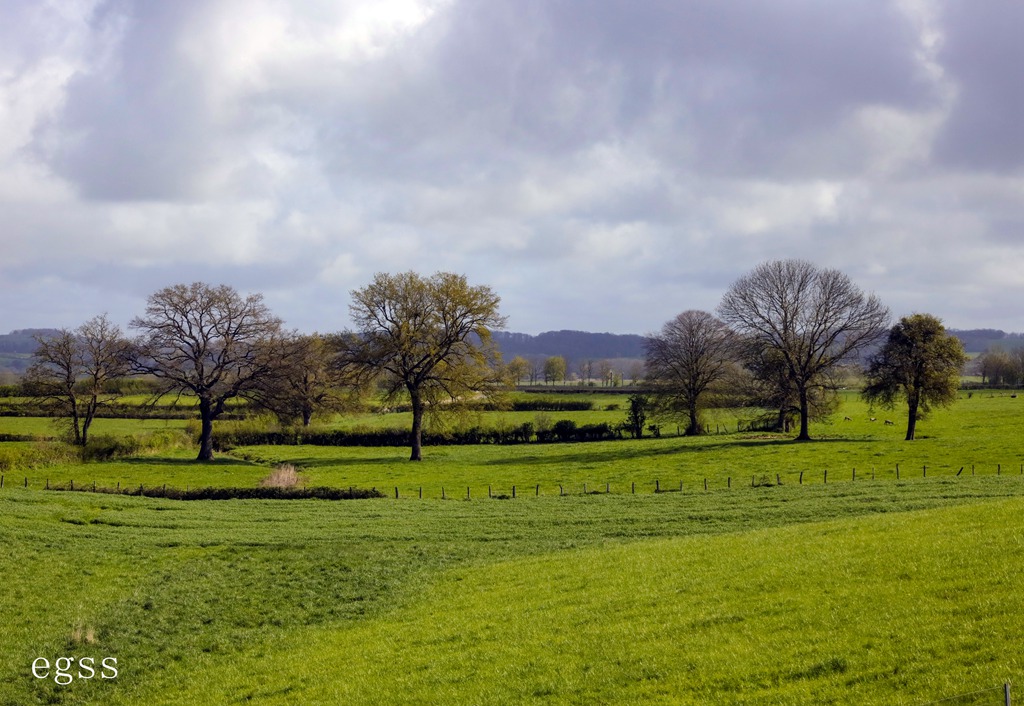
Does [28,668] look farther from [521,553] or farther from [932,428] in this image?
[932,428]

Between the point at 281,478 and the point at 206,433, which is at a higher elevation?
the point at 206,433

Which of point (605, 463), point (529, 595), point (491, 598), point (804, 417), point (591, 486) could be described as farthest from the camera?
point (804, 417)

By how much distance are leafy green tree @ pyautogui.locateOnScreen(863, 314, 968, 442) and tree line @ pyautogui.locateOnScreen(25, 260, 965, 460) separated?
0.29ft

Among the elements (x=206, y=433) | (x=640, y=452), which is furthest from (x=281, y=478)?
(x=640, y=452)

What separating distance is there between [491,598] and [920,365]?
53872 millimetres

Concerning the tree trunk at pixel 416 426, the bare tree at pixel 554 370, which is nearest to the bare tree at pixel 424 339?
the tree trunk at pixel 416 426

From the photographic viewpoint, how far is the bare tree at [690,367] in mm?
80062

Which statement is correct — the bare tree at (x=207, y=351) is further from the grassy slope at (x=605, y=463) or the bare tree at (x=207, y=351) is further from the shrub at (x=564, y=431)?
the shrub at (x=564, y=431)

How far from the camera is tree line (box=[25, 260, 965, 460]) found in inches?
2311

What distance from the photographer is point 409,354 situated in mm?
59469

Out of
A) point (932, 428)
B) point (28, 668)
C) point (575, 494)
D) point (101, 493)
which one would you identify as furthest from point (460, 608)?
point (932, 428)

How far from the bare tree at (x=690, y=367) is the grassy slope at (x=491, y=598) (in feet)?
156

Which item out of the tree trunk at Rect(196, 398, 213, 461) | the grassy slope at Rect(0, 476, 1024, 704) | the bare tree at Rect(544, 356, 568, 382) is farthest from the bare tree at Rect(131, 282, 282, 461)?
the bare tree at Rect(544, 356, 568, 382)

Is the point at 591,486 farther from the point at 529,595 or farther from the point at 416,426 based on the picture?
the point at 529,595
